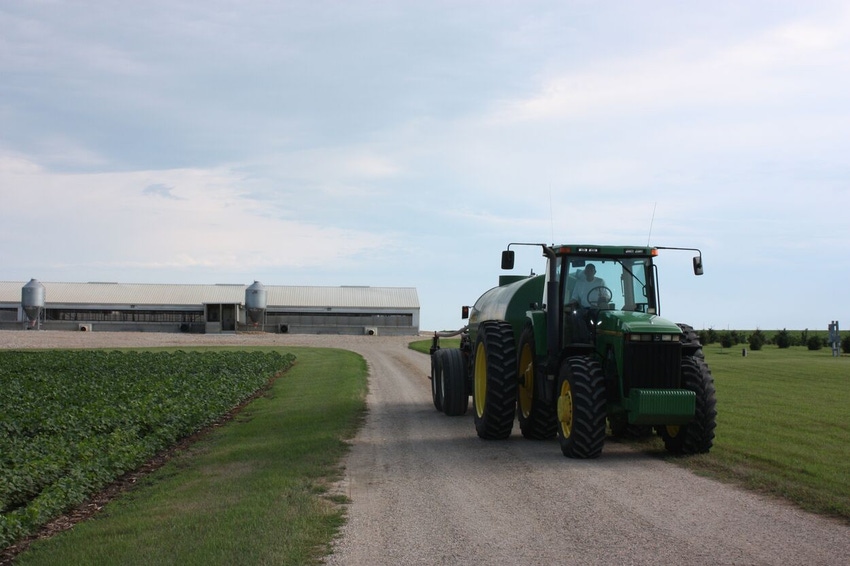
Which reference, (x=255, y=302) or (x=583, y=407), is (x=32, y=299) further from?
(x=583, y=407)

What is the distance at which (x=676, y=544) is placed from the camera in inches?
→ 323

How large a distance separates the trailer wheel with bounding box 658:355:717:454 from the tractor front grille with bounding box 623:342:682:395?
321 millimetres

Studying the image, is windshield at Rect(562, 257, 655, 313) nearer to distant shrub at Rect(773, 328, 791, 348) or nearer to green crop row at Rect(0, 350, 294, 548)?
green crop row at Rect(0, 350, 294, 548)

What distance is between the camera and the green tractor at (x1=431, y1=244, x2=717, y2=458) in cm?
1270

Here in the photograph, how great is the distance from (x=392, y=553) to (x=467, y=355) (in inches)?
504

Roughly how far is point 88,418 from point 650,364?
37.4 ft

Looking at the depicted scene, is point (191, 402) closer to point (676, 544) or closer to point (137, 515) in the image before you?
point (137, 515)

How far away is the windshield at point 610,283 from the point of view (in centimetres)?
1449

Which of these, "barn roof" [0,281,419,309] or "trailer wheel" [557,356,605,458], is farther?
"barn roof" [0,281,419,309]

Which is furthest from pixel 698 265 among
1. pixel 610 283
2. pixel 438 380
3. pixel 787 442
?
pixel 438 380

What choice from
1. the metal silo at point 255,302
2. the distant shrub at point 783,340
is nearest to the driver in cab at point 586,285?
the distant shrub at point 783,340

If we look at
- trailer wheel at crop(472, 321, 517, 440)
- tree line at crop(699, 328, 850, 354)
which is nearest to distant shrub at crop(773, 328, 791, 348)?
tree line at crop(699, 328, 850, 354)

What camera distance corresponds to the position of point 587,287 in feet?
47.6

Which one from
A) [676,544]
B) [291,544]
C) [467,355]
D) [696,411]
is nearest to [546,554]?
[676,544]
